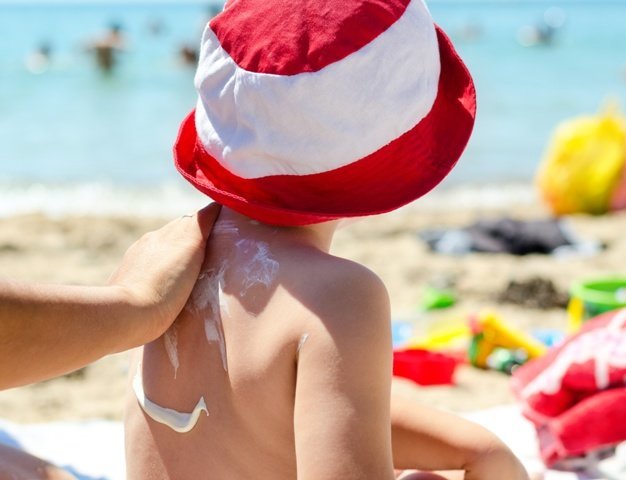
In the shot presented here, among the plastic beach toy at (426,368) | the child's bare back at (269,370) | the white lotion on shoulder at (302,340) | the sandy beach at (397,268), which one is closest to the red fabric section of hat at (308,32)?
the child's bare back at (269,370)

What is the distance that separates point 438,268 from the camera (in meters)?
5.20

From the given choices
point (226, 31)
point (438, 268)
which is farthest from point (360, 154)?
point (438, 268)

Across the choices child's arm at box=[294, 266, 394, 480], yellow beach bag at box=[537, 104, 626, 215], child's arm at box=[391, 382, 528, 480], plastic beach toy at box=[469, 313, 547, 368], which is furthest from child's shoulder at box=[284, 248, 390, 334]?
yellow beach bag at box=[537, 104, 626, 215]

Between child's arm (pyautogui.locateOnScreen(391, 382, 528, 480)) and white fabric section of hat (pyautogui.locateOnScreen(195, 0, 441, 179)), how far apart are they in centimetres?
60

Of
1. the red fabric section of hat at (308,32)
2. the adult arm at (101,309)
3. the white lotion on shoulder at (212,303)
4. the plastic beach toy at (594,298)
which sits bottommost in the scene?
the plastic beach toy at (594,298)

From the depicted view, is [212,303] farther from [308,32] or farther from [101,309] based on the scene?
[308,32]

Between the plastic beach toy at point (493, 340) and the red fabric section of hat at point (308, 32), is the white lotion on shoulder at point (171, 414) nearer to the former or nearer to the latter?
the red fabric section of hat at point (308, 32)

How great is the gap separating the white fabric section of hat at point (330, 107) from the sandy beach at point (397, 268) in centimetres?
186

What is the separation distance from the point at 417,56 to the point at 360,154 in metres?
0.18

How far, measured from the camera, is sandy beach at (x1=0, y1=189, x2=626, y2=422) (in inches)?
137

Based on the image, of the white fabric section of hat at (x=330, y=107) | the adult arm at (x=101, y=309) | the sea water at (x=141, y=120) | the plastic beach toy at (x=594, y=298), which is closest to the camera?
the adult arm at (x=101, y=309)

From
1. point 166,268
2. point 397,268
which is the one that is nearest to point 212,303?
point 166,268

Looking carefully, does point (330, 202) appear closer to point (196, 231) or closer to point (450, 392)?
point (196, 231)

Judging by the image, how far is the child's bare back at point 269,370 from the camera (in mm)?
1268
